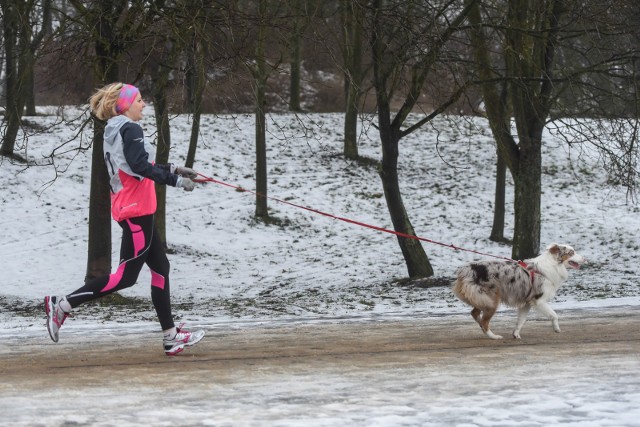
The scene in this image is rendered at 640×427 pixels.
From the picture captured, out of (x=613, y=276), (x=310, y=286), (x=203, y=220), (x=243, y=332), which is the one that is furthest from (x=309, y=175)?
(x=243, y=332)

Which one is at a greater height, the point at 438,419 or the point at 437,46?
the point at 437,46

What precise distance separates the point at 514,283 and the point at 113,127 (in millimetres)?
4220

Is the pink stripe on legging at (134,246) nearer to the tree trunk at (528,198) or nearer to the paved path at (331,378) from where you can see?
the paved path at (331,378)

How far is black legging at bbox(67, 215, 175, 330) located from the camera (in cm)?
708

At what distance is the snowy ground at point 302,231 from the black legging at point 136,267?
2527 mm

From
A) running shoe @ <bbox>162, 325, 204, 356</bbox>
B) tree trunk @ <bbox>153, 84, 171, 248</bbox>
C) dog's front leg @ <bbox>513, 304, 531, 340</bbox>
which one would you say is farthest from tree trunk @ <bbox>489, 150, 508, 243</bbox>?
running shoe @ <bbox>162, 325, 204, 356</bbox>

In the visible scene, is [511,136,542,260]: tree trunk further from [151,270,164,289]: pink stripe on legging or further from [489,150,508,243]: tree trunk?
[151,270,164,289]: pink stripe on legging

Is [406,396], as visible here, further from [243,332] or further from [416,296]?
[416,296]

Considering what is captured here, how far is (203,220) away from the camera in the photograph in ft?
73.7

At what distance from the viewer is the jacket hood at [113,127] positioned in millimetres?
7082

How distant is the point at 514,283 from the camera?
28.8 ft

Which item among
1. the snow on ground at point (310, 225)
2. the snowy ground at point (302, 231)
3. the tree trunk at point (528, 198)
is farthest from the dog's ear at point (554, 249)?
the tree trunk at point (528, 198)

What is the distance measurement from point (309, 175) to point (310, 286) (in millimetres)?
10064

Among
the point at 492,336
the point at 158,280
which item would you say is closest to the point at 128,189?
the point at 158,280
